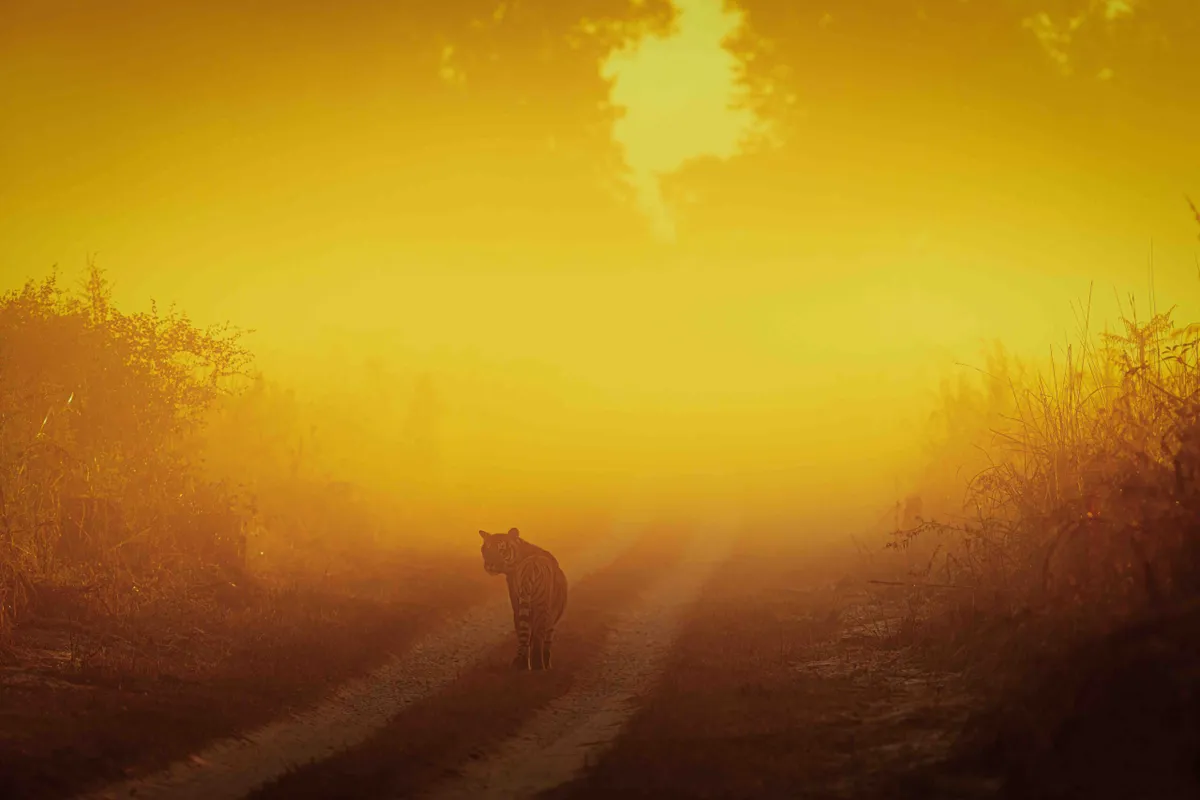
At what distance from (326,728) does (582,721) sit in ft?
14.5

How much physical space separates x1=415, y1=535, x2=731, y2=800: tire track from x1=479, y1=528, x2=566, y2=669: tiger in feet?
3.92

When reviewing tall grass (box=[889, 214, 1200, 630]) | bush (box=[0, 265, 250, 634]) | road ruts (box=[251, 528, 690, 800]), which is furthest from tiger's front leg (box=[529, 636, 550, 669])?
bush (box=[0, 265, 250, 634])

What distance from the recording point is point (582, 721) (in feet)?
45.3

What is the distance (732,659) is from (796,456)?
51.8 metres

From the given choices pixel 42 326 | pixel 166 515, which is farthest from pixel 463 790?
pixel 42 326

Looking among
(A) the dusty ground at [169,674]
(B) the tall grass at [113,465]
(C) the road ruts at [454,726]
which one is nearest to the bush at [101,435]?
(B) the tall grass at [113,465]

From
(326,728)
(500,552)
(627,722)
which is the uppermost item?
(500,552)

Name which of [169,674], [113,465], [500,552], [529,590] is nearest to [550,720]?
[529,590]

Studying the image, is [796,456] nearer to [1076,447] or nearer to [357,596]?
[357,596]

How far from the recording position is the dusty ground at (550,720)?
33.9 feet

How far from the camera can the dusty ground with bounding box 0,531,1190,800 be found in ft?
33.9

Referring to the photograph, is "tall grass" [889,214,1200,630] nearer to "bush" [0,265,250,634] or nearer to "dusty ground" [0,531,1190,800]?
"dusty ground" [0,531,1190,800]

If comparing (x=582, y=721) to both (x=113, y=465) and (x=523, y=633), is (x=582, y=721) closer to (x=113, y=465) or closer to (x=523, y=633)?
(x=523, y=633)

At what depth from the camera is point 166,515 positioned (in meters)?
23.4
